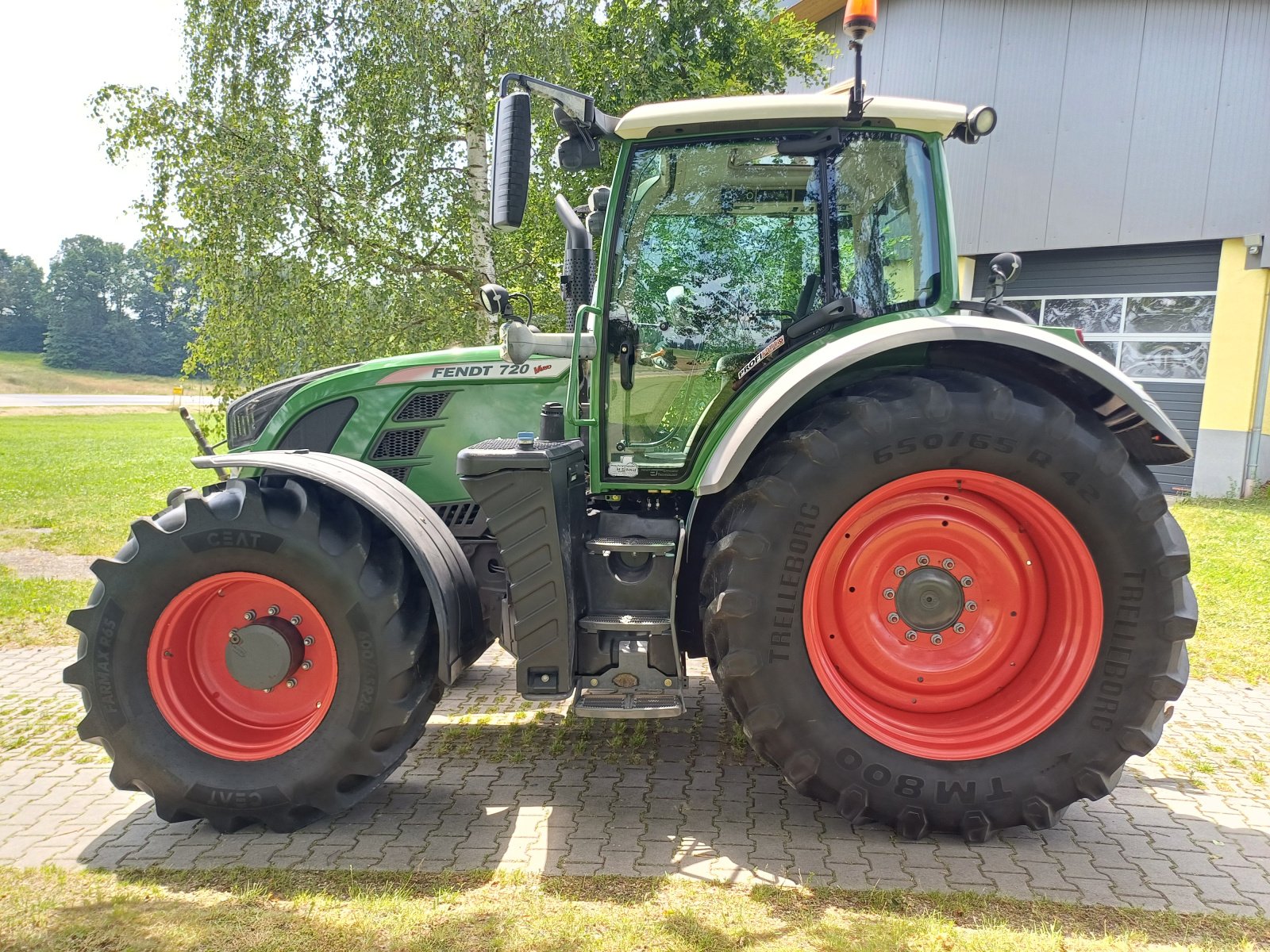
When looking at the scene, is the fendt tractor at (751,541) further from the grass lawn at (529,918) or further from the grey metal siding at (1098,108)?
the grey metal siding at (1098,108)

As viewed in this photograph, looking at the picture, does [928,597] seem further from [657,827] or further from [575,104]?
[575,104]

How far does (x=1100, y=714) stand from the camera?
8.96 ft

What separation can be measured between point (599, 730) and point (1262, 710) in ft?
10.9

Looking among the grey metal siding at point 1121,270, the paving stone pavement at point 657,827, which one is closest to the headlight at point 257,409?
the paving stone pavement at point 657,827

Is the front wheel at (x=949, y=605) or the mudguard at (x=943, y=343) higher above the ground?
the mudguard at (x=943, y=343)

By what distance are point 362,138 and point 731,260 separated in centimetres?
725

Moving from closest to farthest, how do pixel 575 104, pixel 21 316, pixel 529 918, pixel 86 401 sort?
pixel 529 918 → pixel 575 104 → pixel 86 401 → pixel 21 316

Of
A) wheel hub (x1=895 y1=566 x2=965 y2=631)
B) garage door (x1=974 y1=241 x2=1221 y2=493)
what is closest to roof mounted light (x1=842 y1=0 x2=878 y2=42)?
wheel hub (x1=895 y1=566 x2=965 y2=631)

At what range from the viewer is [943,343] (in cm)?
290

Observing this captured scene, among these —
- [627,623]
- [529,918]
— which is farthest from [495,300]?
[529,918]

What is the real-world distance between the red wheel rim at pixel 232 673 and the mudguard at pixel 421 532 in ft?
1.29

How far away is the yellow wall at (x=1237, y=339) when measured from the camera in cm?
1032

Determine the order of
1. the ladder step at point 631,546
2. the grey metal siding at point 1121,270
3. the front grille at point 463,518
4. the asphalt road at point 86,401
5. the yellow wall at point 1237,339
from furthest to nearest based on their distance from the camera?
1. the asphalt road at point 86,401
2. the grey metal siding at point 1121,270
3. the yellow wall at point 1237,339
4. the front grille at point 463,518
5. the ladder step at point 631,546

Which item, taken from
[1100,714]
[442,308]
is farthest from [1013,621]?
[442,308]
